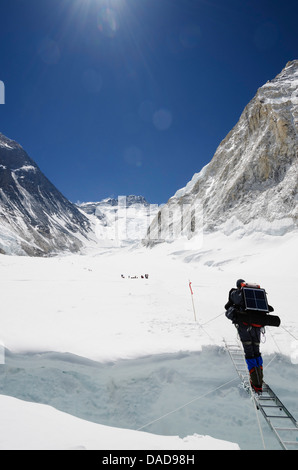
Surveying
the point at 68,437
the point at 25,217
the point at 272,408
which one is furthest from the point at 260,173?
the point at 25,217

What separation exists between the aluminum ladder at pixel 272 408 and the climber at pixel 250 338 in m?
0.29

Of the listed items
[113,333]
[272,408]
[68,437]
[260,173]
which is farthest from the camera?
[260,173]

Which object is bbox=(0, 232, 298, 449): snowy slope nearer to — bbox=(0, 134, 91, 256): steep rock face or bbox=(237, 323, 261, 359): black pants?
bbox=(237, 323, 261, 359): black pants

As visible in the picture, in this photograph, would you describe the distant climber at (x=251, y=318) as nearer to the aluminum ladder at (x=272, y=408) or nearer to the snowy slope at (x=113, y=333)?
the aluminum ladder at (x=272, y=408)

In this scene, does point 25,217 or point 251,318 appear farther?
point 25,217

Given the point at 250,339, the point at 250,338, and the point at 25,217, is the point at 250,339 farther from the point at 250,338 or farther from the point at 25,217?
the point at 25,217

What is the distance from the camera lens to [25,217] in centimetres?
15362

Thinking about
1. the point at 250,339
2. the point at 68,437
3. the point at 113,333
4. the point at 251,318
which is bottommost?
the point at 68,437

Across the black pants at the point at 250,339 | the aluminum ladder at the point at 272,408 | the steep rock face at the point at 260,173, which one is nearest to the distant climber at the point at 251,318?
the black pants at the point at 250,339

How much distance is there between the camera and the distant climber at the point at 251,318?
19.0 feet

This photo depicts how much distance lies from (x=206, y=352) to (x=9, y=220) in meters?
149

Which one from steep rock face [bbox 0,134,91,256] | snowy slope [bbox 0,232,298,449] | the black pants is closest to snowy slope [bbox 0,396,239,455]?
snowy slope [bbox 0,232,298,449]

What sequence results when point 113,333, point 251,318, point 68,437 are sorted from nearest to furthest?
point 68,437 → point 251,318 → point 113,333

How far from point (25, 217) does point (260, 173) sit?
143m
